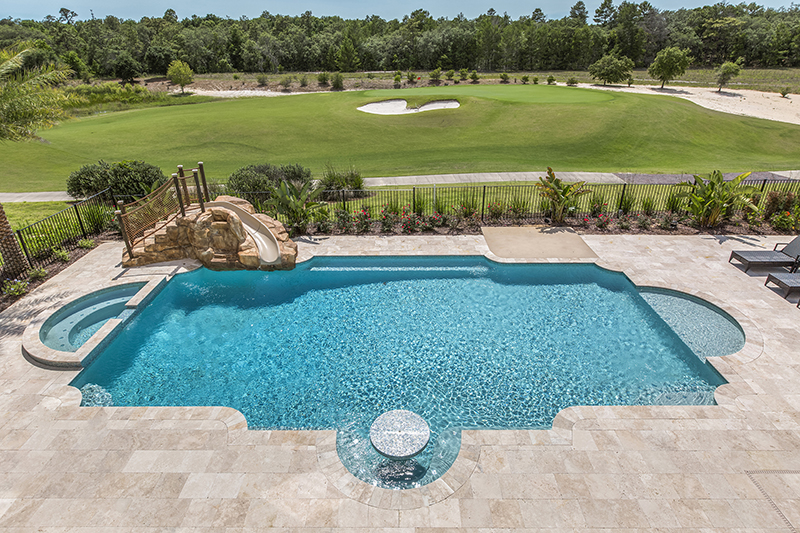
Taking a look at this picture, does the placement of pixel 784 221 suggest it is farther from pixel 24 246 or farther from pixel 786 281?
pixel 24 246

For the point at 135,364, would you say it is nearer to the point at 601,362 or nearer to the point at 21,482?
the point at 21,482

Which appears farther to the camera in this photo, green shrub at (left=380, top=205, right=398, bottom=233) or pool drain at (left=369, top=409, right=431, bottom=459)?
green shrub at (left=380, top=205, right=398, bottom=233)

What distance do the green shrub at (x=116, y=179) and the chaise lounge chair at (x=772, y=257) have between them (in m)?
20.8

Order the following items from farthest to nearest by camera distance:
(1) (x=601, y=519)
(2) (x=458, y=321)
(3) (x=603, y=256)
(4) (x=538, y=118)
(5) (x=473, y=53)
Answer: (5) (x=473, y=53), (4) (x=538, y=118), (3) (x=603, y=256), (2) (x=458, y=321), (1) (x=601, y=519)

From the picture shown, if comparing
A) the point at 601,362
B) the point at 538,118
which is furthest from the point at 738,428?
the point at 538,118

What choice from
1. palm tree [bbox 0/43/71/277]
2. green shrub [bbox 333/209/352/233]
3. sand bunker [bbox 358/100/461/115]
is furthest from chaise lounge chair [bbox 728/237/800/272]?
sand bunker [bbox 358/100/461/115]

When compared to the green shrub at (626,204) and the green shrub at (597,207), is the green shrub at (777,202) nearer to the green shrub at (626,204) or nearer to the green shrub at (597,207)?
the green shrub at (626,204)

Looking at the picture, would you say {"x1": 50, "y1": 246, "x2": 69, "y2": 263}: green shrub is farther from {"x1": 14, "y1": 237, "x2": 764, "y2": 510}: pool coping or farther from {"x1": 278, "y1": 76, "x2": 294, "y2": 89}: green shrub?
{"x1": 278, "y1": 76, "x2": 294, "y2": 89}: green shrub

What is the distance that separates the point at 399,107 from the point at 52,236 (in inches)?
1107

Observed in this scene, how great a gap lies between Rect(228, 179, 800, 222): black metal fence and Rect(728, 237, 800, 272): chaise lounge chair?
10.8 ft

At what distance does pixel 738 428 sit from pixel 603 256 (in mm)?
6832

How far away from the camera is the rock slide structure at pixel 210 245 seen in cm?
1238

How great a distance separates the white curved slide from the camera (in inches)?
498

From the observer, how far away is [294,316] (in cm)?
1064
